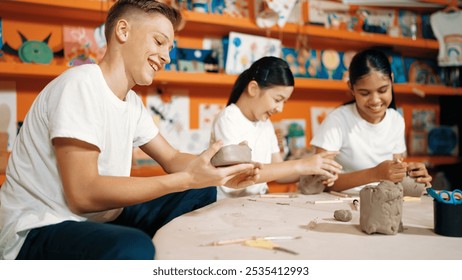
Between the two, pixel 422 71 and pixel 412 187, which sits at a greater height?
pixel 422 71

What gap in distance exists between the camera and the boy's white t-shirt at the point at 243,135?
1.63 meters

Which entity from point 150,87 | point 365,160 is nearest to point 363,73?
point 365,160

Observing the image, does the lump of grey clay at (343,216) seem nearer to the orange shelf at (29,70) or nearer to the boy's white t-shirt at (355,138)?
the boy's white t-shirt at (355,138)

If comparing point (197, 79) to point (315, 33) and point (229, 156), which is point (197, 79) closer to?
point (315, 33)

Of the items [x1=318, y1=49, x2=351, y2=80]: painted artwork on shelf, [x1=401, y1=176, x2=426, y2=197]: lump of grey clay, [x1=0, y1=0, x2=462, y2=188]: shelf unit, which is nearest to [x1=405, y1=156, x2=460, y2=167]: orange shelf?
[x1=0, y1=0, x2=462, y2=188]: shelf unit

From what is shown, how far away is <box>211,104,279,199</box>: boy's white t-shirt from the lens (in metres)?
1.63

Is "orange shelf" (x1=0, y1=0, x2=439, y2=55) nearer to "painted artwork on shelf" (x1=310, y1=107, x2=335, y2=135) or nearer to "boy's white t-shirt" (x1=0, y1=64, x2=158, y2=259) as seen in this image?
"painted artwork on shelf" (x1=310, y1=107, x2=335, y2=135)

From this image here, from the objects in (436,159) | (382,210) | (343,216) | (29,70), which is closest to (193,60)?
(29,70)

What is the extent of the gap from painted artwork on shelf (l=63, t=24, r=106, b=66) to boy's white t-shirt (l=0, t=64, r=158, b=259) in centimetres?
111

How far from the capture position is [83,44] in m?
2.14

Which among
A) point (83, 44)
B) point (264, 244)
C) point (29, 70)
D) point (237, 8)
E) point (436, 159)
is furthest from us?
point (436, 159)

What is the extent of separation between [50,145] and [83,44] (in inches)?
50.1
